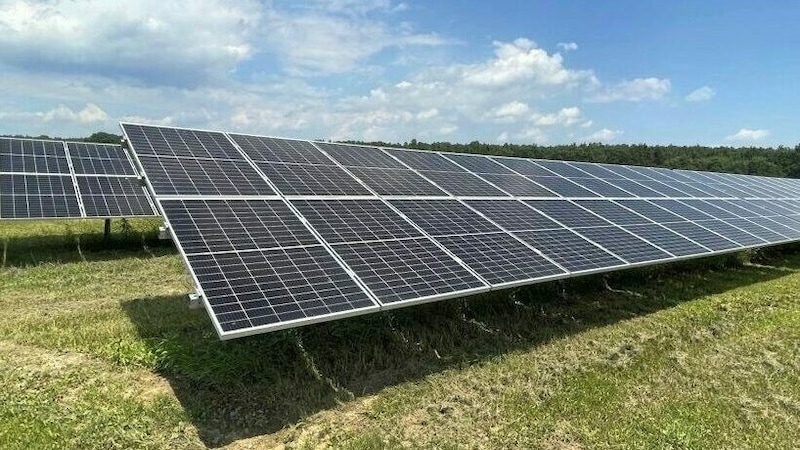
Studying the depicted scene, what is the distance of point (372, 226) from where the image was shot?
10.1 meters

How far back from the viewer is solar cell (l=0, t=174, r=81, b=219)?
1553 centimetres

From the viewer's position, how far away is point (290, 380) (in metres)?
7.93

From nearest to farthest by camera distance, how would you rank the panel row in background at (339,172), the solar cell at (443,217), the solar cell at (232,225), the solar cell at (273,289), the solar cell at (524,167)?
the solar cell at (273,289)
the solar cell at (232,225)
the panel row in background at (339,172)
the solar cell at (443,217)
the solar cell at (524,167)

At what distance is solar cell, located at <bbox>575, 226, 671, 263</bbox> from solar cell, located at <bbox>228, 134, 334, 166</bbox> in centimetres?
663

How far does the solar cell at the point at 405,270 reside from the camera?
8.19 m

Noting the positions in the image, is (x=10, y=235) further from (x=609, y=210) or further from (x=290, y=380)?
(x=609, y=210)

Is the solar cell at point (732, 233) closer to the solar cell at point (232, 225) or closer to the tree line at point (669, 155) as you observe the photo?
the solar cell at point (232, 225)

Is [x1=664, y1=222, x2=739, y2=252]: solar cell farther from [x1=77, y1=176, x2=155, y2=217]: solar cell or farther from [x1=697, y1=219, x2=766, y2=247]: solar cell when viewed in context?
[x1=77, y1=176, x2=155, y2=217]: solar cell

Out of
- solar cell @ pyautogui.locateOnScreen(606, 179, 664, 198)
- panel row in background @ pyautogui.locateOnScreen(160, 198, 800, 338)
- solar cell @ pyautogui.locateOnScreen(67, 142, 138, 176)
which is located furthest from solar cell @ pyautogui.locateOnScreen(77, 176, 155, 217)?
solar cell @ pyautogui.locateOnScreen(606, 179, 664, 198)

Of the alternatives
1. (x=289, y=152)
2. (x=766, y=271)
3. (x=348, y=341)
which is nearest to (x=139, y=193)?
(x=289, y=152)

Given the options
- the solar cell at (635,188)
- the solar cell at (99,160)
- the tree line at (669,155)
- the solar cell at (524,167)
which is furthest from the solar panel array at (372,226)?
the tree line at (669,155)

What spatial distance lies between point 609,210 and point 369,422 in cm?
1096

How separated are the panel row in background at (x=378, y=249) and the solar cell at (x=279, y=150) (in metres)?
2.80

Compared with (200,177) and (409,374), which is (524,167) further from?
(409,374)
